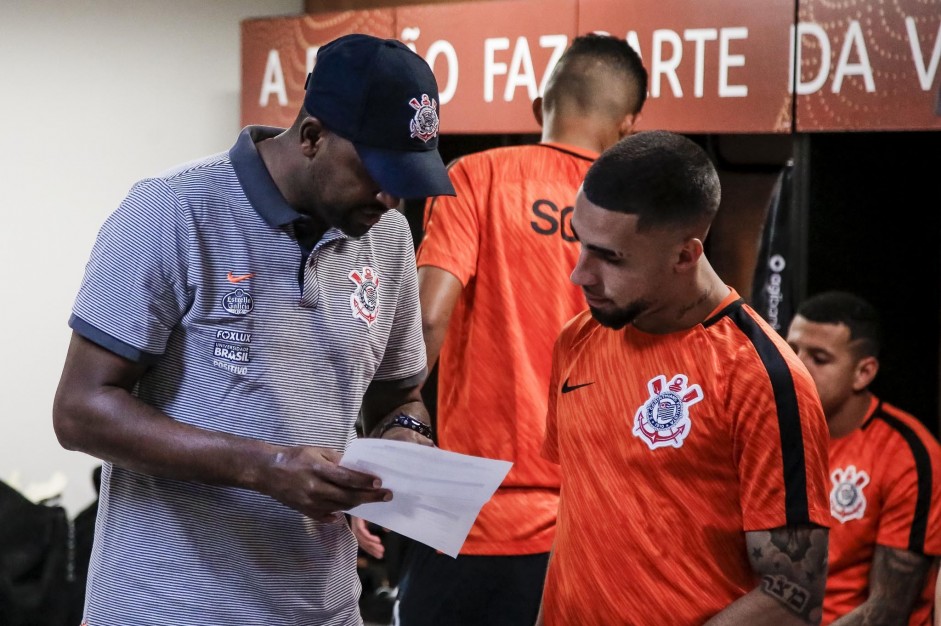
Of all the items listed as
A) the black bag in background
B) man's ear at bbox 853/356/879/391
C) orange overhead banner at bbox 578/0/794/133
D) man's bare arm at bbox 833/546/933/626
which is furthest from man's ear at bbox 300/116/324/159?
the black bag in background

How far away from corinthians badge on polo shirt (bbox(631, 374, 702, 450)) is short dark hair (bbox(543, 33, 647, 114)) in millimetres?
1093

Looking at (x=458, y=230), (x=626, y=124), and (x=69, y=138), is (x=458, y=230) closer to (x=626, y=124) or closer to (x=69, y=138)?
(x=626, y=124)

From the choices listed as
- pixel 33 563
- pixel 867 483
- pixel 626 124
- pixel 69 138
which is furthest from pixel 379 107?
pixel 69 138

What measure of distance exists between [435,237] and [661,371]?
893 mm

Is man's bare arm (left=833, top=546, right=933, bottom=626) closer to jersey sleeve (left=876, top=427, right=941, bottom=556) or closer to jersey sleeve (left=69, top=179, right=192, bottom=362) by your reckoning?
jersey sleeve (left=876, top=427, right=941, bottom=556)

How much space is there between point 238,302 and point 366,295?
225 mm

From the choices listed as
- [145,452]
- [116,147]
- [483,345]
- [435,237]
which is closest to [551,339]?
[483,345]

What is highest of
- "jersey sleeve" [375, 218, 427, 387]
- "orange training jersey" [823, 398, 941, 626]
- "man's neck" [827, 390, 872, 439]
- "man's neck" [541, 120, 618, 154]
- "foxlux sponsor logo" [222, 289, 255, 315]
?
"man's neck" [541, 120, 618, 154]

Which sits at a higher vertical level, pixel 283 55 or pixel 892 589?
pixel 283 55

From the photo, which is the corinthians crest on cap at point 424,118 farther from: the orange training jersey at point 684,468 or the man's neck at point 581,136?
the man's neck at point 581,136

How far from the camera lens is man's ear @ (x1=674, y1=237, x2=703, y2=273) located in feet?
5.65

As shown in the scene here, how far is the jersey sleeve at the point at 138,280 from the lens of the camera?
1526 mm

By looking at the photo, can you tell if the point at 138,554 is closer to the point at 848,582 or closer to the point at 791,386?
the point at 791,386

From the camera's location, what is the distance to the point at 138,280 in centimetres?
154
